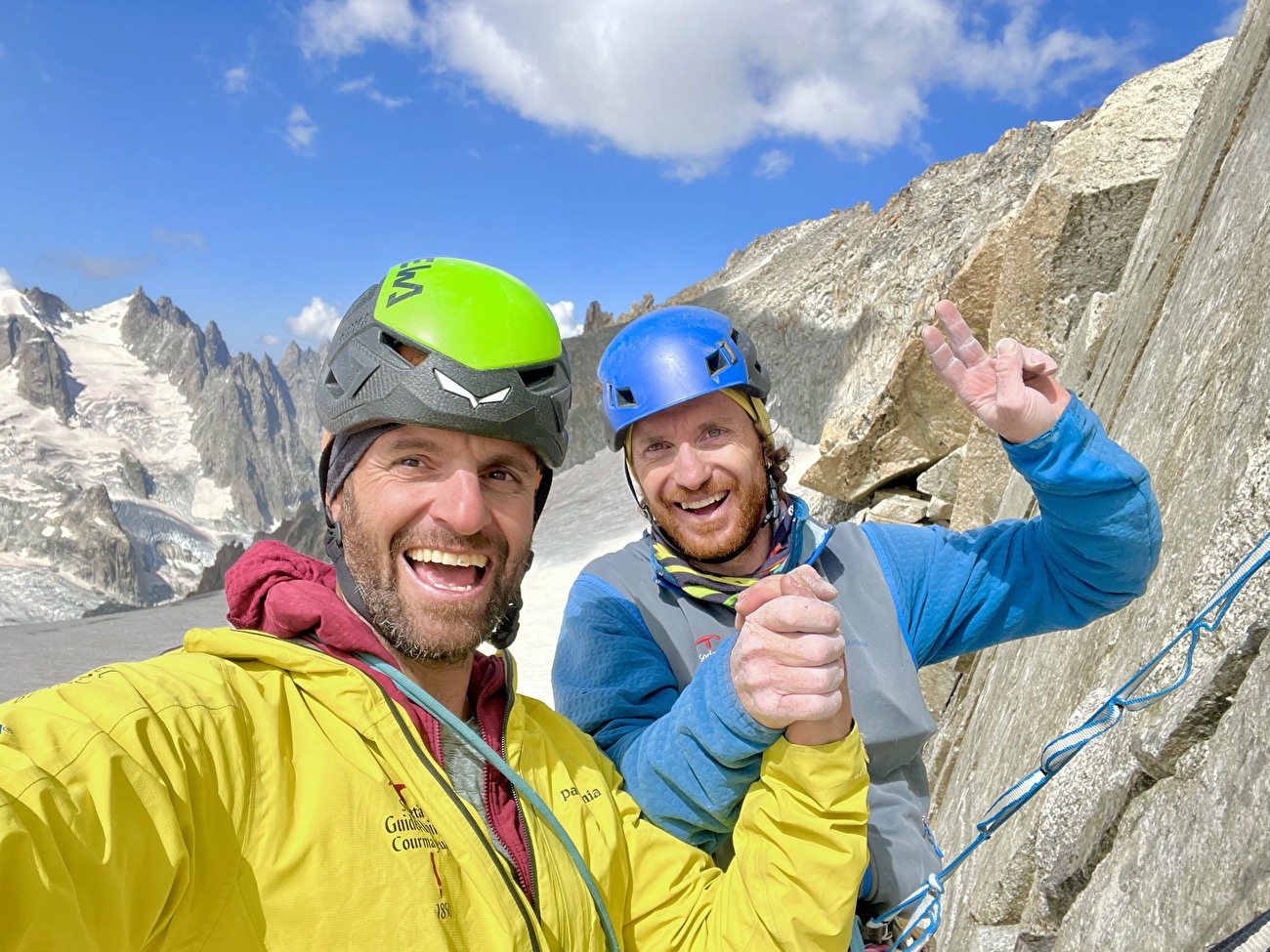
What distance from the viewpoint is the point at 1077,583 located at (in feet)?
10.9

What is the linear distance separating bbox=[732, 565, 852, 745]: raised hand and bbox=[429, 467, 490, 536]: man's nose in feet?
2.98

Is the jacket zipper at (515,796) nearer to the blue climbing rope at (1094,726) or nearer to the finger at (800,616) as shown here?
the finger at (800,616)

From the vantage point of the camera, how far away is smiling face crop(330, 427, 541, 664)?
2.49m

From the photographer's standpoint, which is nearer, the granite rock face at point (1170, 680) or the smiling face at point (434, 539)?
the granite rock face at point (1170, 680)

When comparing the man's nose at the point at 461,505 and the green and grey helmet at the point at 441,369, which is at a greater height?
the green and grey helmet at the point at 441,369

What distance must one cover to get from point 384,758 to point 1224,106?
23.0 ft

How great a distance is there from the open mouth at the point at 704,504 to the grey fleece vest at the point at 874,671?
300mm

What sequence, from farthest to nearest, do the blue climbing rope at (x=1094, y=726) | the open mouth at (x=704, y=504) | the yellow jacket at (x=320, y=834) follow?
1. the open mouth at (x=704, y=504)
2. the blue climbing rope at (x=1094, y=726)
3. the yellow jacket at (x=320, y=834)

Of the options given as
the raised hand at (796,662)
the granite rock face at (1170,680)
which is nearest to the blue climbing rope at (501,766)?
the raised hand at (796,662)

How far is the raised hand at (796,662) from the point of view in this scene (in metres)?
2.06

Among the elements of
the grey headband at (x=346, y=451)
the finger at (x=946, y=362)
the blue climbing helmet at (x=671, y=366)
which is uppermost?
the blue climbing helmet at (x=671, y=366)

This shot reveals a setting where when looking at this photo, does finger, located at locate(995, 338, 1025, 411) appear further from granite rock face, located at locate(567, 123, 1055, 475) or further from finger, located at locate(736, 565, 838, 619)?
granite rock face, located at locate(567, 123, 1055, 475)

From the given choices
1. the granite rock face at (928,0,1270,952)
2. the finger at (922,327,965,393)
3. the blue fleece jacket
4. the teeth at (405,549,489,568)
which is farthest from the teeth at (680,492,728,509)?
the granite rock face at (928,0,1270,952)

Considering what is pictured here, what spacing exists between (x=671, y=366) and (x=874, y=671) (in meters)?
1.62
